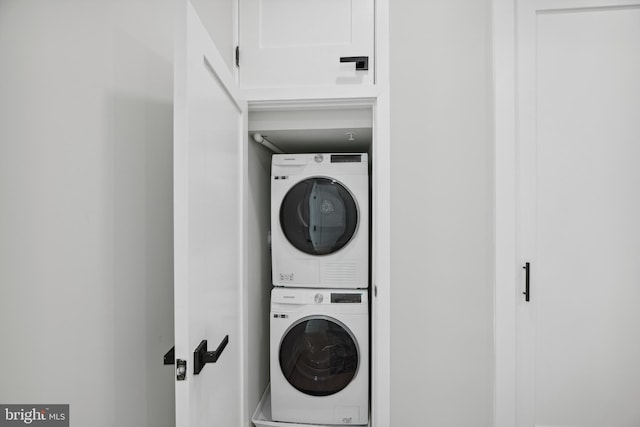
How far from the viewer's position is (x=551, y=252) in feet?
Answer: 4.25

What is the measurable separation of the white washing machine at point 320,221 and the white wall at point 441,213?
1.20 ft

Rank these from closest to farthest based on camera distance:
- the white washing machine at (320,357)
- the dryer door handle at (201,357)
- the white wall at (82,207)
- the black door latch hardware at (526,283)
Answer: the white wall at (82,207)
the dryer door handle at (201,357)
the black door latch hardware at (526,283)
the white washing machine at (320,357)

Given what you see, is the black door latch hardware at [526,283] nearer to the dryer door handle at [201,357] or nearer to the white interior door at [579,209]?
the white interior door at [579,209]

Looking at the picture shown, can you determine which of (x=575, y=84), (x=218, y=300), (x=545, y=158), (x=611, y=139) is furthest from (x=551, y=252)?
(x=218, y=300)

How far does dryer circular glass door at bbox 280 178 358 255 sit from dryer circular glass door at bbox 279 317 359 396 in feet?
1.40

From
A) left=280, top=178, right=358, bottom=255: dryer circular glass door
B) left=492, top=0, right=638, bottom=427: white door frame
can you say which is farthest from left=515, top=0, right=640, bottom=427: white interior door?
left=280, top=178, right=358, bottom=255: dryer circular glass door

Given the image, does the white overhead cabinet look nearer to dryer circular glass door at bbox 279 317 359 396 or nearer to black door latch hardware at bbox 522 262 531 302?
dryer circular glass door at bbox 279 317 359 396

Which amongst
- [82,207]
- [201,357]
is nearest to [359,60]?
[82,207]

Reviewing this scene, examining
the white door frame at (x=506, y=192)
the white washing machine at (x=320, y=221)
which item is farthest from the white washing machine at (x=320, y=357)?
the white door frame at (x=506, y=192)

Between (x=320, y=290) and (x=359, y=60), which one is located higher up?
(x=359, y=60)

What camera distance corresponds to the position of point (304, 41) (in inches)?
52.2

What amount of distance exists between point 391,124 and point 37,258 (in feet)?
4.19

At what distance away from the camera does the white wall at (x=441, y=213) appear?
4.32 ft

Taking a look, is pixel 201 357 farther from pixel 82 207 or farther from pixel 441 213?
pixel 441 213
